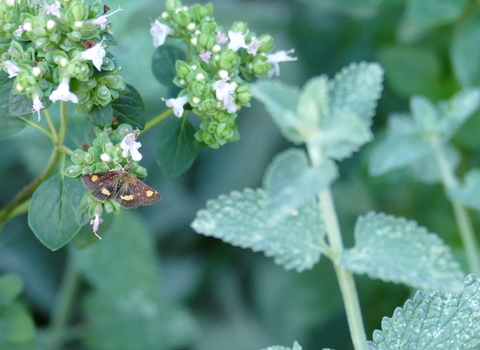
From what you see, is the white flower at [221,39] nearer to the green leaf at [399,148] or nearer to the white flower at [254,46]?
the white flower at [254,46]

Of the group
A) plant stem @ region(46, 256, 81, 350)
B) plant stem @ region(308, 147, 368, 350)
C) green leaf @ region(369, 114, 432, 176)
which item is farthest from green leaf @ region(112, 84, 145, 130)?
plant stem @ region(46, 256, 81, 350)

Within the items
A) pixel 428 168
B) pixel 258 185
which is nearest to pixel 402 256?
pixel 428 168

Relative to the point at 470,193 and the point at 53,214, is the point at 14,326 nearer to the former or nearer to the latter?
the point at 53,214

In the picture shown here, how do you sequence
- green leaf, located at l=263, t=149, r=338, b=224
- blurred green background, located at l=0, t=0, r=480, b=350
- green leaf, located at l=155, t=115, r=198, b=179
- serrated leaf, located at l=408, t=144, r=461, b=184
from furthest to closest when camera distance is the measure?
blurred green background, located at l=0, t=0, r=480, b=350 → serrated leaf, located at l=408, t=144, r=461, b=184 → green leaf, located at l=155, t=115, r=198, b=179 → green leaf, located at l=263, t=149, r=338, b=224

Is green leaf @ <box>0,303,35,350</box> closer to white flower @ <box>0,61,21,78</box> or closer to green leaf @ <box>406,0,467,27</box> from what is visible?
white flower @ <box>0,61,21,78</box>

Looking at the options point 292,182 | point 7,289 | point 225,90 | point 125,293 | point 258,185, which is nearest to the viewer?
point 292,182
